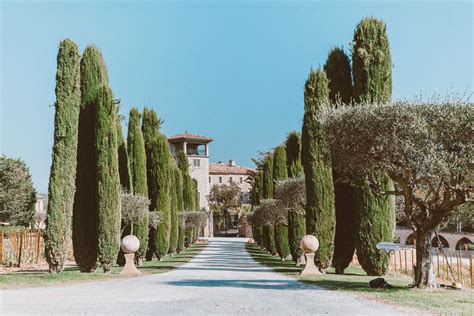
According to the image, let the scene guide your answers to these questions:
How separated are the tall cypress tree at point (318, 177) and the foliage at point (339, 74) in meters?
0.84

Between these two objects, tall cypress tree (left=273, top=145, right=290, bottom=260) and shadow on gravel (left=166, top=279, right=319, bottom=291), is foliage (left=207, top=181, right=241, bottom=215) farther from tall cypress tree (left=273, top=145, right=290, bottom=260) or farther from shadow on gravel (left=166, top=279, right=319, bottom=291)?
shadow on gravel (left=166, top=279, right=319, bottom=291)

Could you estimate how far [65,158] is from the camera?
60.4 feet

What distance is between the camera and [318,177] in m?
21.0

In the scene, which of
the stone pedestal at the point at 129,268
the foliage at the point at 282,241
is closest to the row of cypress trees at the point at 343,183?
the stone pedestal at the point at 129,268

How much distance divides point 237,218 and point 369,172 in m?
75.3

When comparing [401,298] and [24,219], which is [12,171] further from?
[401,298]

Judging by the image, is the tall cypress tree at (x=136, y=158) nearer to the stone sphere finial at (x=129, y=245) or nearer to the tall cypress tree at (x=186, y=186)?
the stone sphere finial at (x=129, y=245)

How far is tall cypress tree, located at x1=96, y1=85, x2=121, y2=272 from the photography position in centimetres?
1942

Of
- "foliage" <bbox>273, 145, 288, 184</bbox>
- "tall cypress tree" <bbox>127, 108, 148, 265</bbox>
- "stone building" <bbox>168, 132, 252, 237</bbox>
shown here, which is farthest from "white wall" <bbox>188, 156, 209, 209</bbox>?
"tall cypress tree" <bbox>127, 108, 148, 265</bbox>

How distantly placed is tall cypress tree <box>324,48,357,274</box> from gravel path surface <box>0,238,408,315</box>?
659cm

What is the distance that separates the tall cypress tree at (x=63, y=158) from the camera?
1783 cm

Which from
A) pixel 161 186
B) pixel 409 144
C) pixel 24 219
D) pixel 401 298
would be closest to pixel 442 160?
pixel 409 144

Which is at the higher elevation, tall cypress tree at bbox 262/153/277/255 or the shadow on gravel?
tall cypress tree at bbox 262/153/277/255

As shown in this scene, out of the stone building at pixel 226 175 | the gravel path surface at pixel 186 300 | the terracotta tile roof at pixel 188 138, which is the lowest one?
the gravel path surface at pixel 186 300
